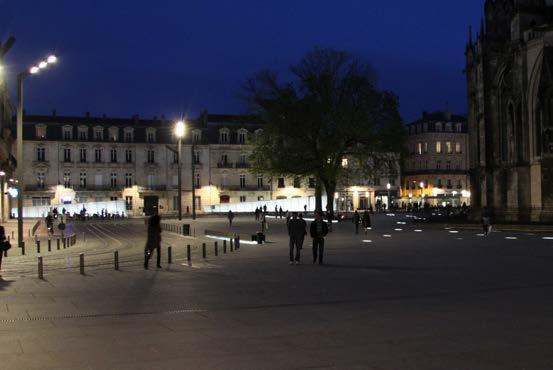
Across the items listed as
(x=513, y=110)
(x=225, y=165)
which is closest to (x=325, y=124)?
(x=513, y=110)

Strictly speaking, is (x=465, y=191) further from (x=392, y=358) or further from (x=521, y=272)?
(x=392, y=358)

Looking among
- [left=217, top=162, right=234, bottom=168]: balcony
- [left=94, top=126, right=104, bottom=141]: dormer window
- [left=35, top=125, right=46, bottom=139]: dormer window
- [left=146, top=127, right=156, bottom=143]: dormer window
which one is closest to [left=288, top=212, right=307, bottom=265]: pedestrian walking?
[left=35, top=125, right=46, bottom=139]: dormer window

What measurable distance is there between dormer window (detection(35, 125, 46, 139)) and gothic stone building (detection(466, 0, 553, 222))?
61581mm

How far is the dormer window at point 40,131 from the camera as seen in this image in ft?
310

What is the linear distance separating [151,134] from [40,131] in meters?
14.6

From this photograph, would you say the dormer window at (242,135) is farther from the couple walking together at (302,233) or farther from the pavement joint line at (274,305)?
the pavement joint line at (274,305)

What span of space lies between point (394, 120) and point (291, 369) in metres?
52.9

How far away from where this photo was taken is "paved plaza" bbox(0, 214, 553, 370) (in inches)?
348

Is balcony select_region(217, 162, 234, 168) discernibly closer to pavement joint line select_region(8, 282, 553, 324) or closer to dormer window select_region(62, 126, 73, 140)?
dormer window select_region(62, 126, 73, 140)

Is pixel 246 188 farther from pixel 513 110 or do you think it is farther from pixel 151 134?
pixel 513 110

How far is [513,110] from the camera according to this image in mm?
46188

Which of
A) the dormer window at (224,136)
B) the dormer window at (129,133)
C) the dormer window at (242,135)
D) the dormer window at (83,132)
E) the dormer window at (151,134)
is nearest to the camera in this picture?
the dormer window at (83,132)

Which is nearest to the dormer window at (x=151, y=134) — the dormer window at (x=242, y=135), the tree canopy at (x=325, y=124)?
the dormer window at (x=242, y=135)

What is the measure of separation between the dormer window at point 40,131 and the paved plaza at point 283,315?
7496 cm
